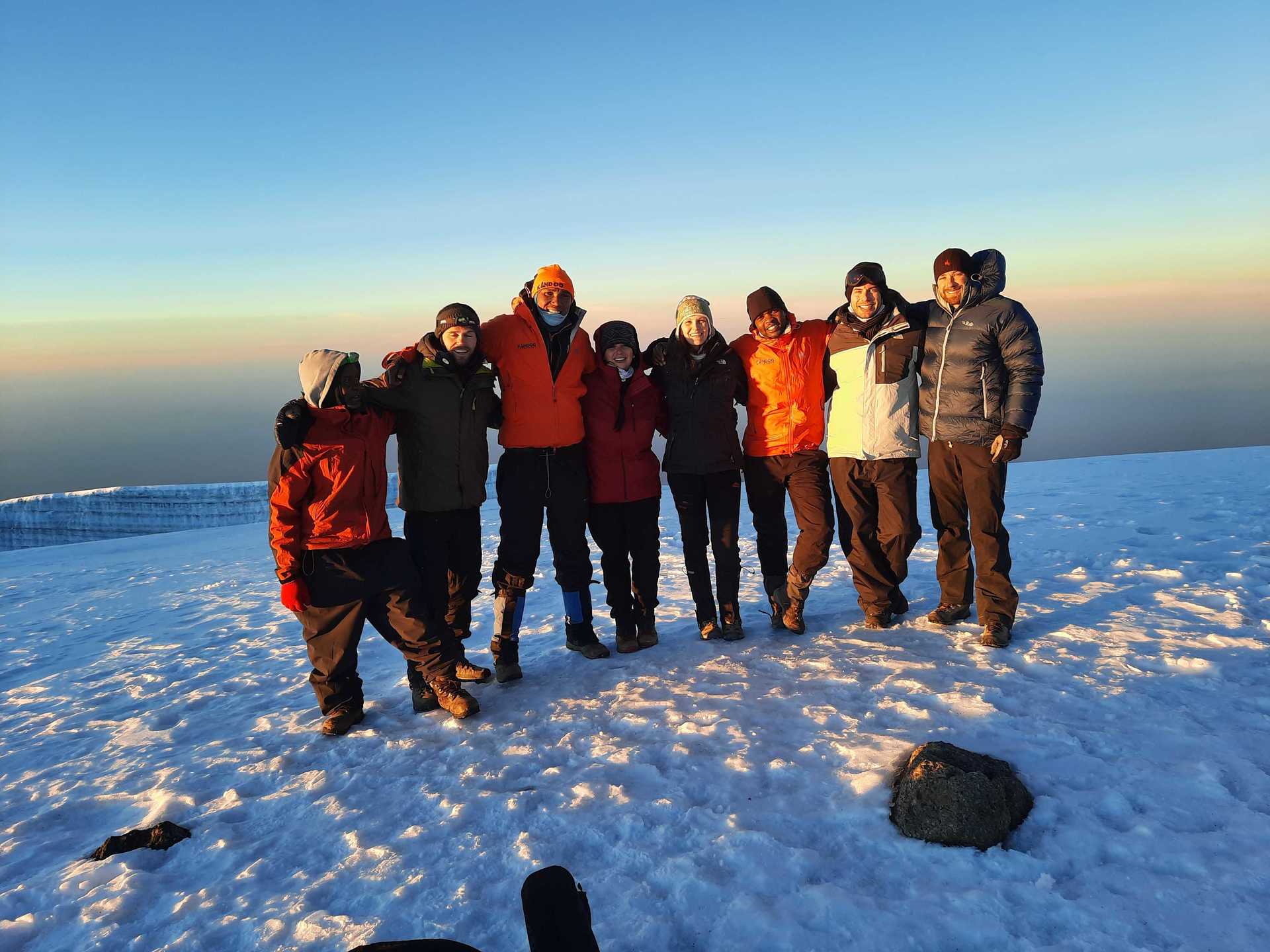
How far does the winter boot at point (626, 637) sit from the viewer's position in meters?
5.19

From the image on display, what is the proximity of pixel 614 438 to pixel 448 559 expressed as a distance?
4.75 feet

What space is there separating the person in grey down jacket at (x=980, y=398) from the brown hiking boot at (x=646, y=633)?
A: 92.9 inches

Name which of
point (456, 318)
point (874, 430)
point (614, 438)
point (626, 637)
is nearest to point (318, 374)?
point (456, 318)

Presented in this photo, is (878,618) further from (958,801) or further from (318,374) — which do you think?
(318,374)

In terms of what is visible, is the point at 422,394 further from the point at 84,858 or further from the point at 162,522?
the point at 162,522

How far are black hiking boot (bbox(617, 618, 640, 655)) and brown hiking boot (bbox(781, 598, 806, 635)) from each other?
1185 millimetres

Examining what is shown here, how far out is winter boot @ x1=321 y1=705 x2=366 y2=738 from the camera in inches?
163

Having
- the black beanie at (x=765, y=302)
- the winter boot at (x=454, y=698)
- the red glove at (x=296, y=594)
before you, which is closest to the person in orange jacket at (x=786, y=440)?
the black beanie at (x=765, y=302)

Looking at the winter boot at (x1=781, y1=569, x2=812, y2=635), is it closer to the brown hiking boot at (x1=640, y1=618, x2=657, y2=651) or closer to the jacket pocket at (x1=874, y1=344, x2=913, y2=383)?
the brown hiking boot at (x1=640, y1=618, x2=657, y2=651)

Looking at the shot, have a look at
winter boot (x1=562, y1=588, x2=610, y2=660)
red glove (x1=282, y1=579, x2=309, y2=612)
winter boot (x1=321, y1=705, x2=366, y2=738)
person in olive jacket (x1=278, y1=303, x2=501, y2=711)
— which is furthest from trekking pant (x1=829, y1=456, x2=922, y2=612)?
red glove (x1=282, y1=579, x2=309, y2=612)

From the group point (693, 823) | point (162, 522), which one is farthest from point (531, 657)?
point (162, 522)

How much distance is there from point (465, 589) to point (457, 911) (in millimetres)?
2245

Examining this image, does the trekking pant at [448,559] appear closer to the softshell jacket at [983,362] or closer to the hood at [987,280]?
the softshell jacket at [983,362]

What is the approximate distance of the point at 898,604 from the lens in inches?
216
